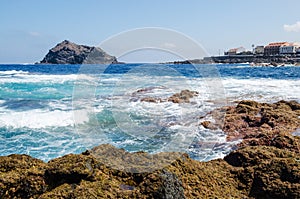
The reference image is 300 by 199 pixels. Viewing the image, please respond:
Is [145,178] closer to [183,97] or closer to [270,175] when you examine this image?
[270,175]

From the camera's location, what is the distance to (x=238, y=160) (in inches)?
139

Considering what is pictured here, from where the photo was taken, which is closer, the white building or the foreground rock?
the foreground rock

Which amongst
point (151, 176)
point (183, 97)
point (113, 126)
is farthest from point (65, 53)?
point (151, 176)

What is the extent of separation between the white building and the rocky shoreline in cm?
9661

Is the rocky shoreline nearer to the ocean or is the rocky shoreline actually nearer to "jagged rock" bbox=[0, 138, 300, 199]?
"jagged rock" bbox=[0, 138, 300, 199]

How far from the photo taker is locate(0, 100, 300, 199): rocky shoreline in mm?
2537

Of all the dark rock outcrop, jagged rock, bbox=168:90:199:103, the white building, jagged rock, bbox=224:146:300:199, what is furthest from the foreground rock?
the white building

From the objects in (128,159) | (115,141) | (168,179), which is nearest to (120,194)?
(168,179)

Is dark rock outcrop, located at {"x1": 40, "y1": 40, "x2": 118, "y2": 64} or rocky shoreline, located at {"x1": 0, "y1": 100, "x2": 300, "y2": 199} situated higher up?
dark rock outcrop, located at {"x1": 40, "y1": 40, "x2": 118, "y2": 64}

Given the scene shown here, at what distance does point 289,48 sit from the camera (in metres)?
90.7

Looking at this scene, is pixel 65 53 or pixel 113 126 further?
pixel 65 53

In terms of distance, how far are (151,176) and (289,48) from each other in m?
98.7

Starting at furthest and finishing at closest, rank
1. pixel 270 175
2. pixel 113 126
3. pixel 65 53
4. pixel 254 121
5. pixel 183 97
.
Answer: pixel 65 53 → pixel 183 97 → pixel 113 126 → pixel 254 121 → pixel 270 175

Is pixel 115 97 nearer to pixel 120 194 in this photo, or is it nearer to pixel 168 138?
pixel 168 138
